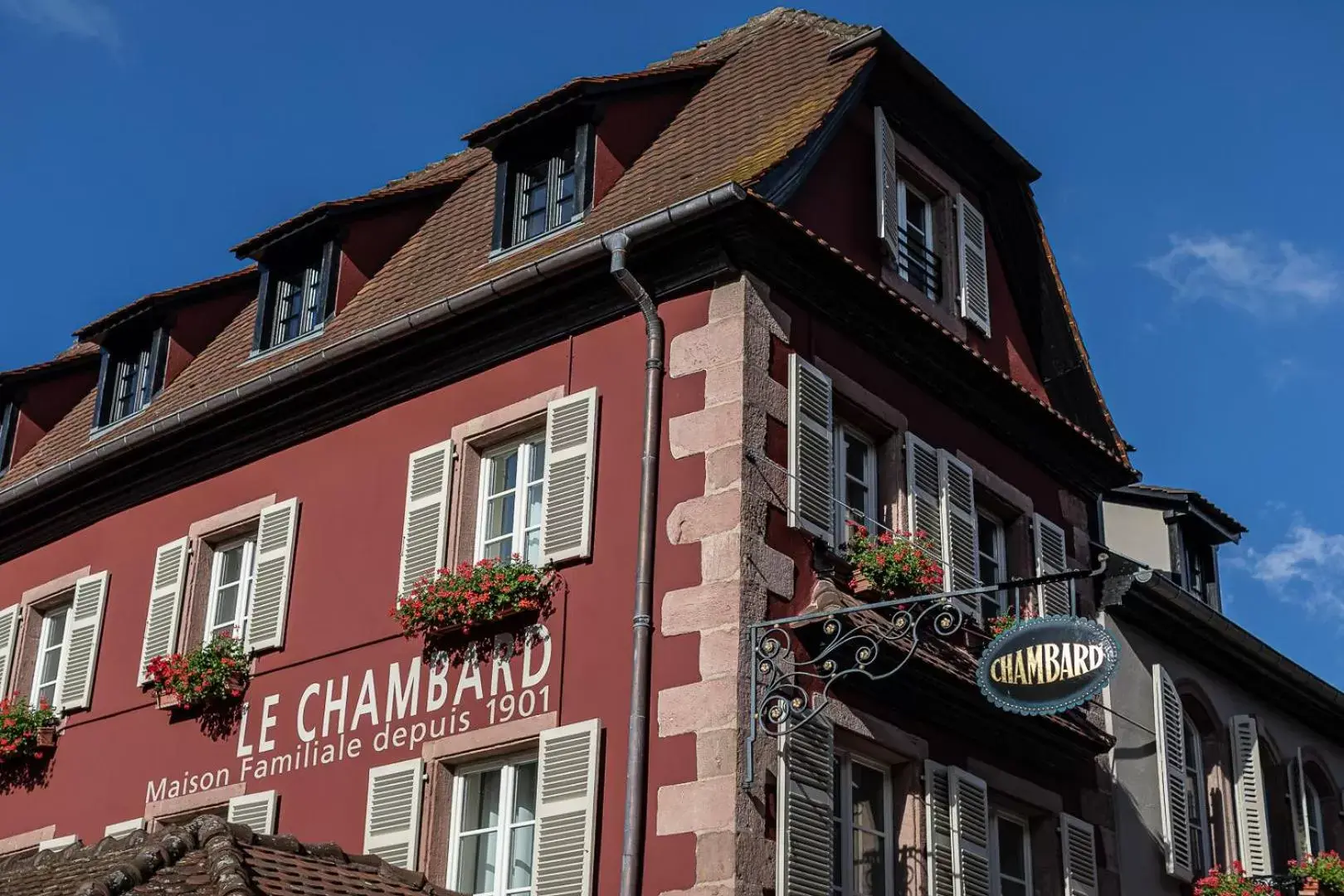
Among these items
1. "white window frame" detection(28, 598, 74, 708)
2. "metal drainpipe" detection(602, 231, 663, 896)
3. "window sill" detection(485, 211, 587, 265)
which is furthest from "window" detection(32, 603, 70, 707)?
"metal drainpipe" detection(602, 231, 663, 896)

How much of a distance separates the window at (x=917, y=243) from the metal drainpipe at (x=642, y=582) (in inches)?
102

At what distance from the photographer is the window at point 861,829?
40.2ft

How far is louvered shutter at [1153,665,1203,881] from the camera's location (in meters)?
15.8

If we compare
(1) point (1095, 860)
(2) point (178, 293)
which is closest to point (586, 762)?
(1) point (1095, 860)

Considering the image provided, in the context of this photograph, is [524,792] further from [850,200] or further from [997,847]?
[850,200]

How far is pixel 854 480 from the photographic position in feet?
44.7

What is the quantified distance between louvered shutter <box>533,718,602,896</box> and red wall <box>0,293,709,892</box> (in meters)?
0.10

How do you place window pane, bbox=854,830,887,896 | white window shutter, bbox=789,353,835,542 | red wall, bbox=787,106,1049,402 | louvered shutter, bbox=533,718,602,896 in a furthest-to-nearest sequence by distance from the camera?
1. red wall, bbox=787,106,1049,402
2. white window shutter, bbox=789,353,835,542
3. window pane, bbox=854,830,887,896
4. louvered shutter, bbox=533,718,602,896

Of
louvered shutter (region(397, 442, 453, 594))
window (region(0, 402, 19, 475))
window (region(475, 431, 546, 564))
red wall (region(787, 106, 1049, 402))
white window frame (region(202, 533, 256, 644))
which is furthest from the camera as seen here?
window (region(0, 402, 19, 475))

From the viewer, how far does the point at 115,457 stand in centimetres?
1655

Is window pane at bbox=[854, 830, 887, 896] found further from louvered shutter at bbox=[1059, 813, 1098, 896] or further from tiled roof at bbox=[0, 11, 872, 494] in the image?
tiled roof at bbox=[0, 11, 872, 494]

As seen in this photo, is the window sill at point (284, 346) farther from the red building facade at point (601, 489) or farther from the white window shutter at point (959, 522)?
the white window shutter at point (959, 522)

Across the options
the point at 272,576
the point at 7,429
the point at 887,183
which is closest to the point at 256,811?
the point at 272,576

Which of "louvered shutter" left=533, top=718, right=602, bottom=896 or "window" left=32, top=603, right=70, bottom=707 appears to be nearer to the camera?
"louvered shutter" left=533, top=718, right=602, bottom=896
